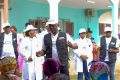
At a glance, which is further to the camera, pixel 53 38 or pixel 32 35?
pixel 32 35

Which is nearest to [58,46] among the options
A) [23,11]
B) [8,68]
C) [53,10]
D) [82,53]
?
[8,68]

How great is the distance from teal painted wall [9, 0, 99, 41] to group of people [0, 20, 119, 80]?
7.85 meters

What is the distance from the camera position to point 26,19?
816 inches

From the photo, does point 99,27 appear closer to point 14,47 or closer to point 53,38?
point 14,47

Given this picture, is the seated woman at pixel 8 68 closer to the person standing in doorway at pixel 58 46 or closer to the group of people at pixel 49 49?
the group of people at pixel 49 49

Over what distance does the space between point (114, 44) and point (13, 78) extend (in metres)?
6.07

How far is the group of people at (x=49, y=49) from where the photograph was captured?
23.4 ft

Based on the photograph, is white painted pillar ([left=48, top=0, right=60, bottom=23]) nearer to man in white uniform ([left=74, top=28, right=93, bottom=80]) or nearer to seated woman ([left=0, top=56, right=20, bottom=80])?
man in white uniform ([left=74, top=28, right=93, bottom=80])

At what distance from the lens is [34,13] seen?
850 inches

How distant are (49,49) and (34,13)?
14.5 m

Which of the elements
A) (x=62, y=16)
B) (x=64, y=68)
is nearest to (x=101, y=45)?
(x=64, y=68)

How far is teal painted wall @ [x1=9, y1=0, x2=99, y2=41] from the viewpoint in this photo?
1975 centimetres

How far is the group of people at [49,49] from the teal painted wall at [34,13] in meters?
7.85

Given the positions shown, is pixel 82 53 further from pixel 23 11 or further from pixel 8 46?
pixel 23 11
